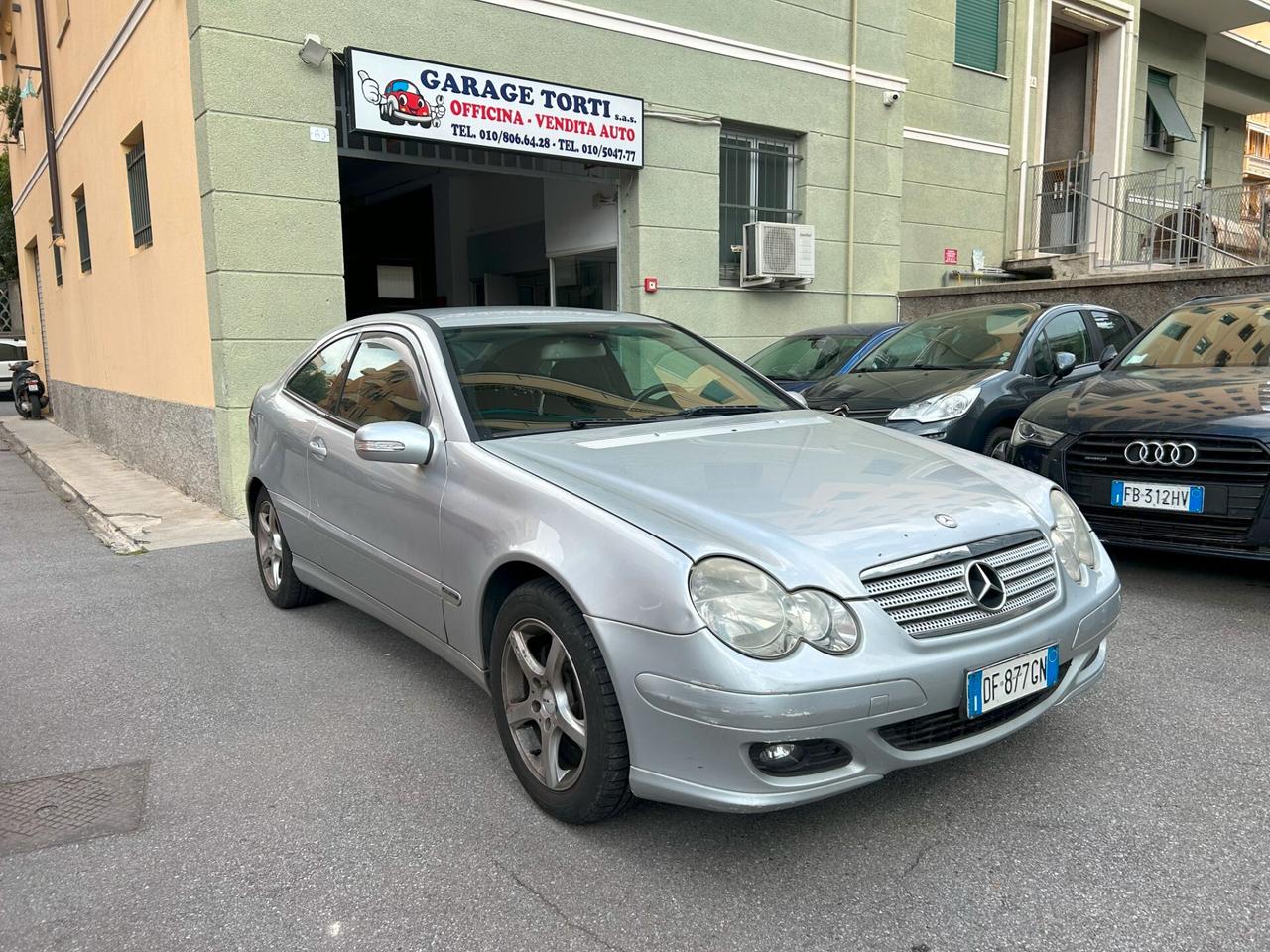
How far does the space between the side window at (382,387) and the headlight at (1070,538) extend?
7.23 ft

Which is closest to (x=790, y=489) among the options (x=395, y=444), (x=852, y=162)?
(x=395, y=444)

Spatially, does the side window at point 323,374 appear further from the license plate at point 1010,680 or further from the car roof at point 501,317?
the license plate at point 1010,680

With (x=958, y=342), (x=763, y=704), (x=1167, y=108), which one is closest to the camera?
(x=763, y=704)

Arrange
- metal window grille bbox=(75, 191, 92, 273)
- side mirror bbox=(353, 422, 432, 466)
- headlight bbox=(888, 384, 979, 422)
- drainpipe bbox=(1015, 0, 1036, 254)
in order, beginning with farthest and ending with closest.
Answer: drainpipe bbox=(1015, 0, 1036, 254) → metal window grille bbox=(75, 191, 92, 273) → headlight bbox=(888, 384, 979, 422) → side mirror bbox=(353, 422, 432, 466)

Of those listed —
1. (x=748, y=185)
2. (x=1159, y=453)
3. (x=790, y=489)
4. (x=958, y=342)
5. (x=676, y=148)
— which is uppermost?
(x=676, y=148)

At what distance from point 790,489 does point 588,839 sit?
1.17m

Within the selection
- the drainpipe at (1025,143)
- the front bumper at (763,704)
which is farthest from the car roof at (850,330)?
the drainpipe at (1025,143)

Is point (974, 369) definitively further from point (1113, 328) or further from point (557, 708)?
point (557, 708)

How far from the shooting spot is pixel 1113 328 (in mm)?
8125

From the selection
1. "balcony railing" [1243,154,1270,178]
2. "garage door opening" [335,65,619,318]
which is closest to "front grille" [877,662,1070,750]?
"garage door opening" [335,65,619,318]

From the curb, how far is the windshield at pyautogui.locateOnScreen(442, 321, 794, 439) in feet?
14.2

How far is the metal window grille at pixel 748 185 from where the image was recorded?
1048cm

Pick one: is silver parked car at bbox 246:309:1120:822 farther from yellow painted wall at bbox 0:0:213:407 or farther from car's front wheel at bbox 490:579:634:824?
yellow painted wall at bbox 0:0:213:407

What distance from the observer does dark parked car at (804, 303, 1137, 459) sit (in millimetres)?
6473
